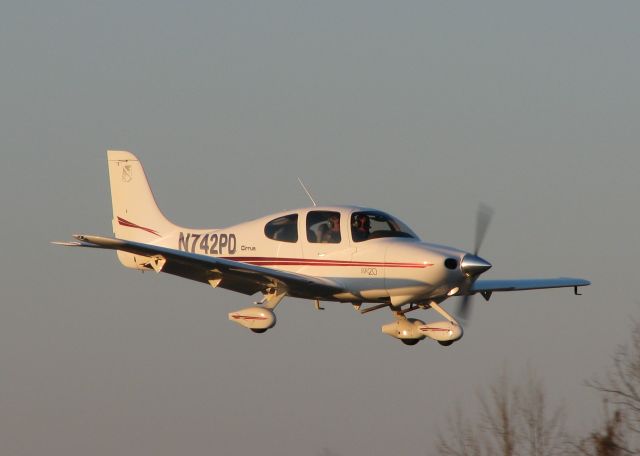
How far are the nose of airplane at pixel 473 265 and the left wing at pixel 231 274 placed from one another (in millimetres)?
2358

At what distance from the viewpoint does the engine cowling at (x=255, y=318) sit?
2741 centimetres

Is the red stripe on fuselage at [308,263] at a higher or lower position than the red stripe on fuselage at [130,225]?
lower

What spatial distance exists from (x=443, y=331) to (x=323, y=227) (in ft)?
9.58

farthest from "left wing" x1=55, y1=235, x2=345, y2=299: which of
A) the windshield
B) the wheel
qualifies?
the wheel

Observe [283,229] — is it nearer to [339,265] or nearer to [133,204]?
[339,265]

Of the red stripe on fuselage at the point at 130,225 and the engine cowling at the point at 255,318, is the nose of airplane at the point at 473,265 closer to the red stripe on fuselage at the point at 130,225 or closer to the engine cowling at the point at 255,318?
the engine cowling at the point at 255,318

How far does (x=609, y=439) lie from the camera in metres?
25.2

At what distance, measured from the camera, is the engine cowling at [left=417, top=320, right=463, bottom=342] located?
27031 mm

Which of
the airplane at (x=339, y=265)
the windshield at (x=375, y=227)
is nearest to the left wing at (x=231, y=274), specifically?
the airplane at (x=339, y=265)

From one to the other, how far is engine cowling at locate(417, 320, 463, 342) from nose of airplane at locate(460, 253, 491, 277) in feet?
3.13

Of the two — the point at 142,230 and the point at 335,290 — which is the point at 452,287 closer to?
the point at 335,290

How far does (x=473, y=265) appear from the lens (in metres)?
26.8

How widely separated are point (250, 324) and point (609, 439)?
21.7 ft

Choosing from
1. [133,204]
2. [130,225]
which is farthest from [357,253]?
[133,204]
